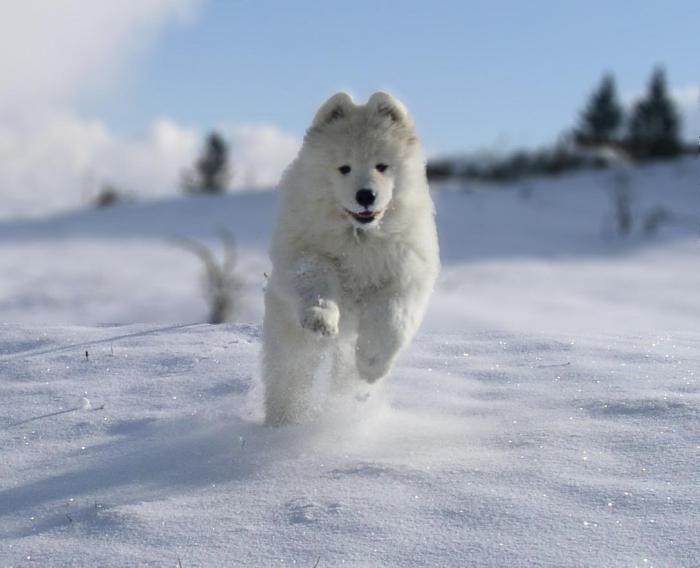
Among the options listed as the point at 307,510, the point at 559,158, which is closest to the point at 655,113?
the point at 559,158

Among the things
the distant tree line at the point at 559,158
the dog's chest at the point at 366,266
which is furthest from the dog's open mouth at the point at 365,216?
the distant tree line at the point at 559,158

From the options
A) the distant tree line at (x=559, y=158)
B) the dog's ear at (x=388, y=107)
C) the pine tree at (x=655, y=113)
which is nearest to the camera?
the dog's ear at (x=388, y=107)

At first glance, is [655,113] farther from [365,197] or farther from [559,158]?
[365,197]

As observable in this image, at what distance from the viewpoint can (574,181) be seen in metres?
17.7

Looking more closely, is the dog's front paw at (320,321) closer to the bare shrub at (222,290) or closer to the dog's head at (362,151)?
the dog's head at (362,151)

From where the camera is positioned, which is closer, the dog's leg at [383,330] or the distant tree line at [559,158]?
the dog's leg at [383,330]

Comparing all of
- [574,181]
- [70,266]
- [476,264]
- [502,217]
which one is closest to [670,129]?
[574,181]

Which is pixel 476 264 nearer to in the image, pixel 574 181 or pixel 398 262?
pixel 574 181

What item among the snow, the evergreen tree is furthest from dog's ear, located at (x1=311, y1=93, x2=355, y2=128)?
the evergreen tree

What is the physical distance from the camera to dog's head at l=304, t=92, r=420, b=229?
3.55 m

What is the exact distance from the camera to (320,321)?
3.16 m

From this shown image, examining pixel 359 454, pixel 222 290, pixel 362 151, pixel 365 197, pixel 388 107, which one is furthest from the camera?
pixel 222 290

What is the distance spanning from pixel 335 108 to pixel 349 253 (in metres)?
0.72

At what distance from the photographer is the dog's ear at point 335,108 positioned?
3.85 meters
